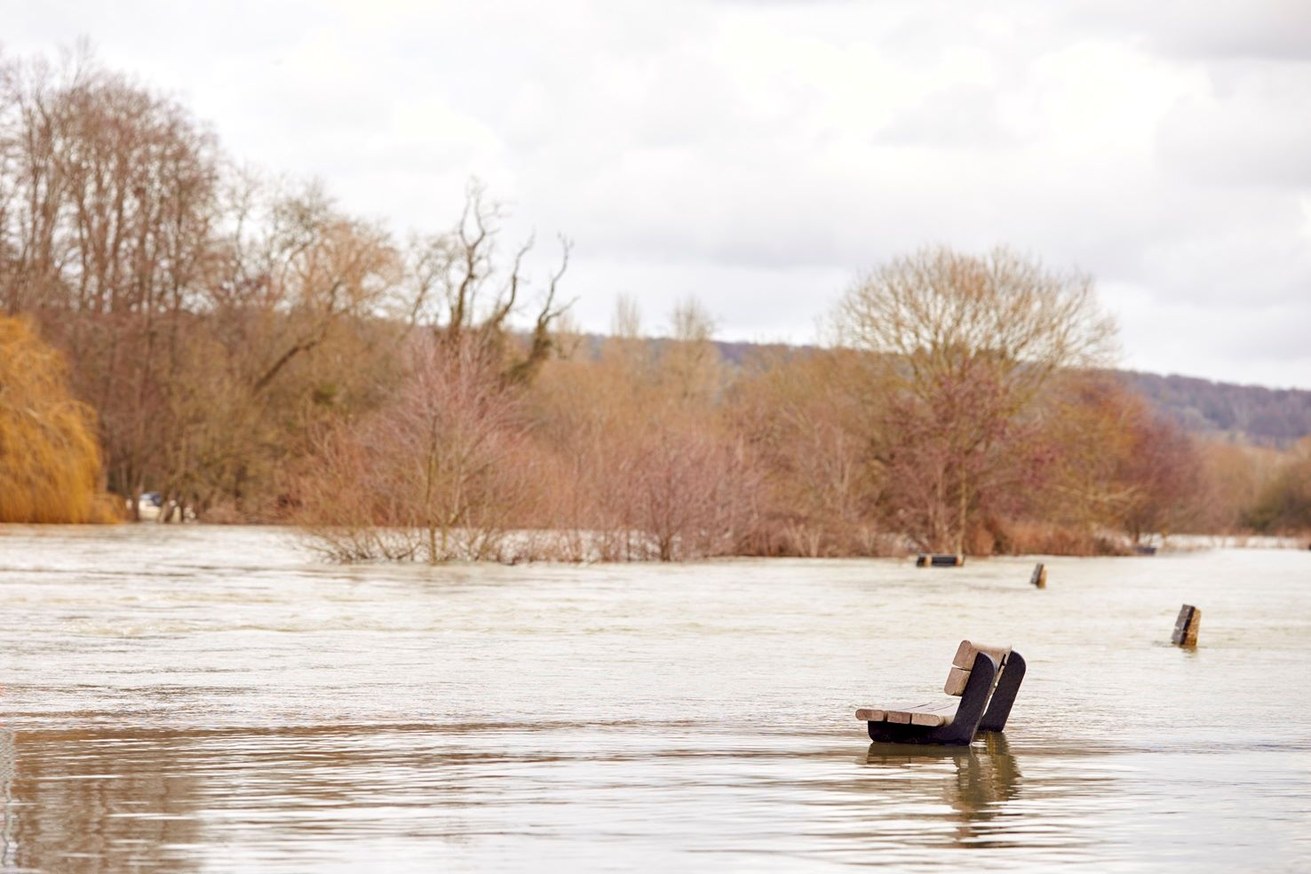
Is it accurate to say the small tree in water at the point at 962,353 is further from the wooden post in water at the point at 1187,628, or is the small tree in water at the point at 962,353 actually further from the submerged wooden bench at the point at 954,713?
the submerged wooden bench at the point at 954,713

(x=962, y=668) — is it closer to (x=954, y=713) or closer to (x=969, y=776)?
(x=954, y=713)

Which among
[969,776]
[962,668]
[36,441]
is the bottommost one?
[969,776]

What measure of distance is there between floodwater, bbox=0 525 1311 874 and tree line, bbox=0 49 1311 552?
40.6ft

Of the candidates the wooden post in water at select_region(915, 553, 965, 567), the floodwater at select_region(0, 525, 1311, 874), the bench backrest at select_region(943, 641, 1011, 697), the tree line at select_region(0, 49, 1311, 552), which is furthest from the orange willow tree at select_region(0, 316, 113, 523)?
the bench backrest at select_region(943, 641, 1011, 697)

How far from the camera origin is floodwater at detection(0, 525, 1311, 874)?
8961 millimetres

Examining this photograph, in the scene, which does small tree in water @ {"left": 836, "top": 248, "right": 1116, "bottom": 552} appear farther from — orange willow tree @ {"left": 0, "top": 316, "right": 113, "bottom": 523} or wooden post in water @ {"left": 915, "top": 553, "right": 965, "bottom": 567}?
orange willow tree @ {"left": 0, "top": 316, "right": 113, "bottom": 523}

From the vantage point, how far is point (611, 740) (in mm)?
13125

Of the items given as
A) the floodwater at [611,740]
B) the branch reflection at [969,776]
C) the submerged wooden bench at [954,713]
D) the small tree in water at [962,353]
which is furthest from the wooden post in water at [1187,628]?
the small tree in water at [962,353]

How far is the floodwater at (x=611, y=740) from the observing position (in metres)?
8.96

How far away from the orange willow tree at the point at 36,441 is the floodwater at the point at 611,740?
82.8 ft

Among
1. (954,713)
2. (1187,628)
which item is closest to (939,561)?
(1187,628)

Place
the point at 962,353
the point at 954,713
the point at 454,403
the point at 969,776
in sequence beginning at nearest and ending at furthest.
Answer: the point at 969,776 → the point at 954,713 → the point at 454,403 → the point at 962,353

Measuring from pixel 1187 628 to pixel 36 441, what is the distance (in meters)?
39.1

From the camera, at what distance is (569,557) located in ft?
147
